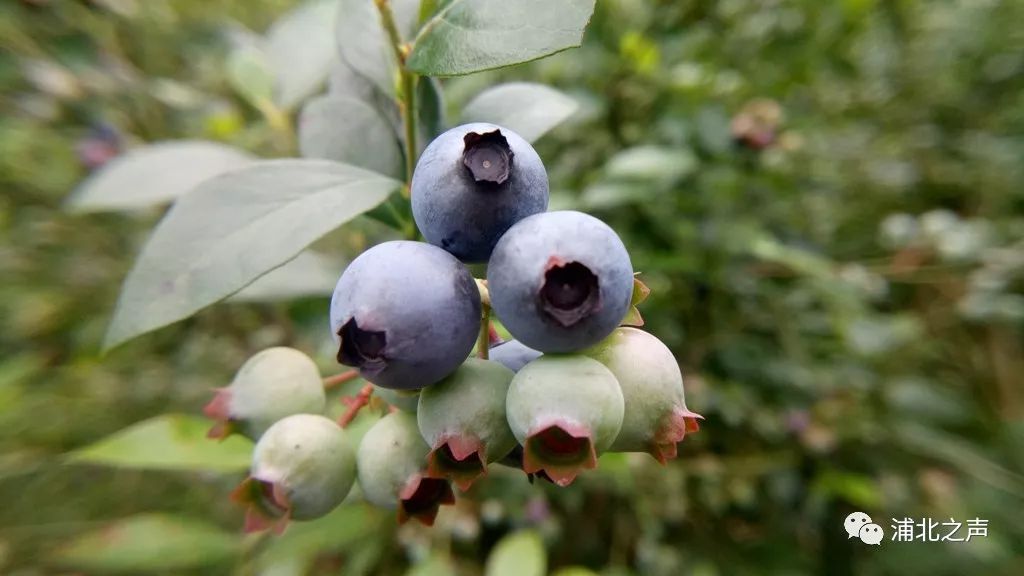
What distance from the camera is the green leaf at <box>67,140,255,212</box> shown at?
1094 mm

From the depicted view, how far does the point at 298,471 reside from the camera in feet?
1.90

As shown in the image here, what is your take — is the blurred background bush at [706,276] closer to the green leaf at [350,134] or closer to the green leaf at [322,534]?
the green leaf at [322,534]

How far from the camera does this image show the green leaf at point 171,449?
100 cm

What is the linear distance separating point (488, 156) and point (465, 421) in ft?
0.67

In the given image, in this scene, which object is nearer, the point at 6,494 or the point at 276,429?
the point at 276,429

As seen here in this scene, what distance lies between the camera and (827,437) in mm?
1752

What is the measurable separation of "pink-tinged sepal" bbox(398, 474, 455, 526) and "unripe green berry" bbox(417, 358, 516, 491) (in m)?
0.05

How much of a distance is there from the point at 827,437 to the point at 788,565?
0.34m

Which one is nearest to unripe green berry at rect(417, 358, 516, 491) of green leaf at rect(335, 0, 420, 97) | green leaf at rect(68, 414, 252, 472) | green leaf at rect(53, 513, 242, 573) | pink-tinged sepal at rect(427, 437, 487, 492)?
pink-tinged sepal at rect(427, 437, 487, 492)

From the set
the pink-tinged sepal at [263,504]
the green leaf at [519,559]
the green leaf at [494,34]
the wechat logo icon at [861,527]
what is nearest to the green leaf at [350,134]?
the green leaf at [494,34]

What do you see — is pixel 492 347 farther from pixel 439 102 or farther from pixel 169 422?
pixel 169 422

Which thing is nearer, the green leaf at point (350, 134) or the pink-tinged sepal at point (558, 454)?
the pink-tinged sepal at point (558, 454)

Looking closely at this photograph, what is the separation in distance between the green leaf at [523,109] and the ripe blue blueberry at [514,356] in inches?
10.6

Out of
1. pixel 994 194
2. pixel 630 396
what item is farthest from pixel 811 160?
pixel 630 396
